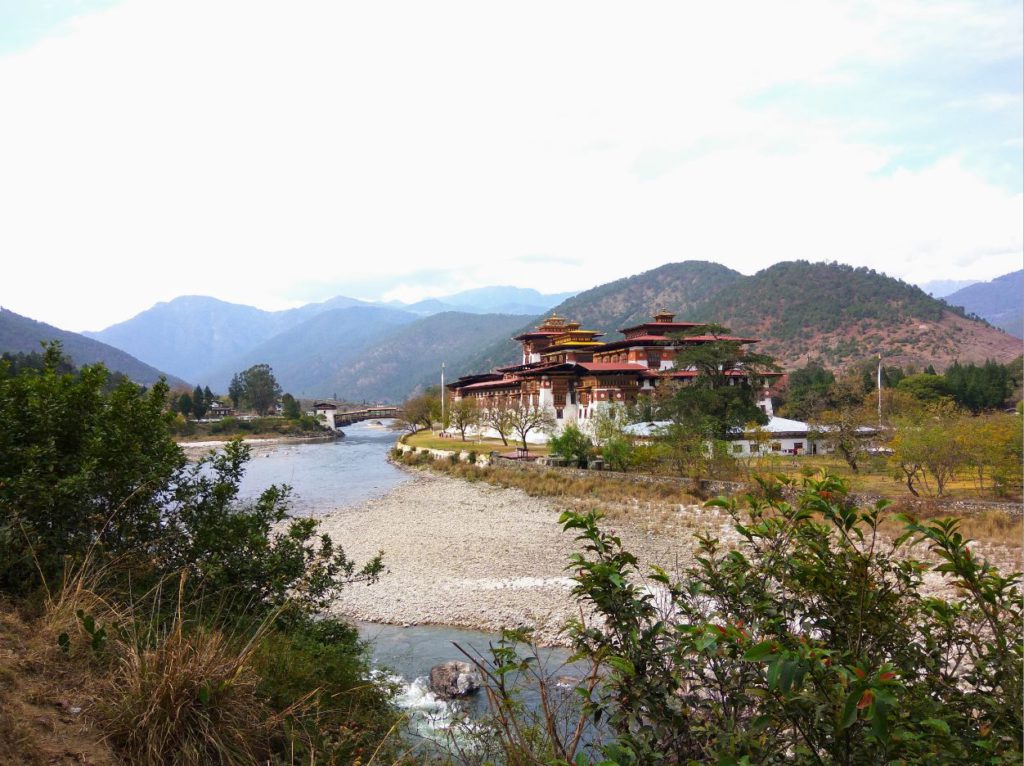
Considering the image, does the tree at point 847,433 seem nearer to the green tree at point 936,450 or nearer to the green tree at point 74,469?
the green tree at point 936,450

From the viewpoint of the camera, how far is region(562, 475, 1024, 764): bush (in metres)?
1.81

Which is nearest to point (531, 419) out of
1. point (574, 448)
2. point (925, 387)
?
point (574, 448)

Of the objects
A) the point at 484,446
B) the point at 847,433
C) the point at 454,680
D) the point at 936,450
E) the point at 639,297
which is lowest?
the point at 454,680

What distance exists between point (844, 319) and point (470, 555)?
272 feet

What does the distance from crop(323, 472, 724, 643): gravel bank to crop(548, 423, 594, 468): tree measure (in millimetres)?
4114

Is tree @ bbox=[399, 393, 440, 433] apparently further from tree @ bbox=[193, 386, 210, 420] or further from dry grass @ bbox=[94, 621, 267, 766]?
dry grass @ bbox=[94, 621, 267, 766]

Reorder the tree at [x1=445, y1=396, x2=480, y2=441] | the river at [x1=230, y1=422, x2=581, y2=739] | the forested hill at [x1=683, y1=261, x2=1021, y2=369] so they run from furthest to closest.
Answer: the forested hill at [x1=683, y1=261, x2=1021, y2=369]
the tree at [x1=445, y1=396, x2=480, y2=441]
the river at [x1=230, y1=422, x2=581, y2=739]

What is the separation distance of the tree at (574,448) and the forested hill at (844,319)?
50064mm

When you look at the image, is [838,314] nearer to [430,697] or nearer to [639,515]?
[639,515]

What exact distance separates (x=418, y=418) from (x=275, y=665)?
6418 centimetres

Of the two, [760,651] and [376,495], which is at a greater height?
[760,651]

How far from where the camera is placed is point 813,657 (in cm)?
171

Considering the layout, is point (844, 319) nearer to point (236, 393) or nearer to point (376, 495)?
point (376, 495)

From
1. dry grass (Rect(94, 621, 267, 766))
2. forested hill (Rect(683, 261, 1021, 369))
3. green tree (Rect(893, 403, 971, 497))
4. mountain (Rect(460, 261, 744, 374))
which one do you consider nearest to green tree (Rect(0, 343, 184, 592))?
dry grass (Rect(94, 621, 267, 766))
